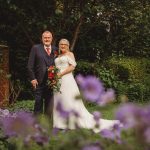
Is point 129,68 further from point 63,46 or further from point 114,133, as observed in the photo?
point 114,133

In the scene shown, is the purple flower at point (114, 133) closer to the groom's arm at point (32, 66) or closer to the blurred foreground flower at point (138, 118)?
the blurred foreground flower at point (138, 118)

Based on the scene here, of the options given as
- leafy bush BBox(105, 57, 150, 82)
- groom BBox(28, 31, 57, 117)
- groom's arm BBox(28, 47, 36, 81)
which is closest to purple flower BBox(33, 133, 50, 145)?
groom's arm BBox(28, 47, 36, 81)

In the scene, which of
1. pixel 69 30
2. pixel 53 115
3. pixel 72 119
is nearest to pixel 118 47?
pixel 69 30

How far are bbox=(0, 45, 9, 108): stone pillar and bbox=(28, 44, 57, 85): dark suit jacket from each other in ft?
13.2

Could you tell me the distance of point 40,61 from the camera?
9.74 meters

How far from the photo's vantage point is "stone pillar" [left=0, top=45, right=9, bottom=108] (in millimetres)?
14047

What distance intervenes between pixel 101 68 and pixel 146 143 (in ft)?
45.7

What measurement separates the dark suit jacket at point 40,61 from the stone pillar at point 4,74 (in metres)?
4.04

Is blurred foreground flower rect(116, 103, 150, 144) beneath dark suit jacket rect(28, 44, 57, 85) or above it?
above

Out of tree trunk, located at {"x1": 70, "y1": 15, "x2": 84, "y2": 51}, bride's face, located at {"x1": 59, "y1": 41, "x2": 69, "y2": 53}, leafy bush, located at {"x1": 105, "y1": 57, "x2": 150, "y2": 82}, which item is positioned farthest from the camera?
leafy bush, located at {"x1": 105, "y1": 57, "x2": 150, "y2": 82}

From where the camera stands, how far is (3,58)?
14.4 m

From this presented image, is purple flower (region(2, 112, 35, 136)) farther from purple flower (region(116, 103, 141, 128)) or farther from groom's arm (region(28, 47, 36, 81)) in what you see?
groom's arm (region(28, 47, 36, 81))

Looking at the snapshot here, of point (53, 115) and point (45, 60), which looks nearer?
point (45, 60)

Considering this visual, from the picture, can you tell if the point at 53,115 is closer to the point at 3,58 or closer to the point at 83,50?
the point at 3,58
